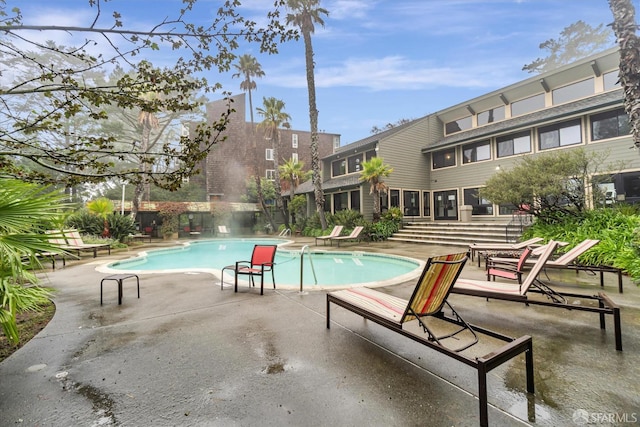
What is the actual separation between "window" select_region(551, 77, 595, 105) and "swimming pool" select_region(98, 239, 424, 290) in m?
13.9

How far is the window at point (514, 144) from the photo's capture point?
15.8 metres

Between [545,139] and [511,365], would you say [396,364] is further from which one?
[545,139]

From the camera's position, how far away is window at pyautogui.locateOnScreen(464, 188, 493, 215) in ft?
55.7

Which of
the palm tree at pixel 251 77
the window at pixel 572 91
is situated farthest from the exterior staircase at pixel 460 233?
the palm tree at pixel 251 77

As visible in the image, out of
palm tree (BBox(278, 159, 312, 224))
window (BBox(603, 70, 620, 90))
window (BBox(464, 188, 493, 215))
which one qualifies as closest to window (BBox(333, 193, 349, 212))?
palm tree (BBox(278, 159, 312, 224))

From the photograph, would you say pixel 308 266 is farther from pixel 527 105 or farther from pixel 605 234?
pixel 527 105

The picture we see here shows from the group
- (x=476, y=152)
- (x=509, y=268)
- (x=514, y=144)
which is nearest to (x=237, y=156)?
(x=476, y=152)

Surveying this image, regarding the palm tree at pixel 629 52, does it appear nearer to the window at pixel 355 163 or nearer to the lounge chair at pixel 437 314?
the lounge chair at pixel 437 314

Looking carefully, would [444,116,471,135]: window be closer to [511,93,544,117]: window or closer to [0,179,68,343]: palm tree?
[511,93,544,117]: window

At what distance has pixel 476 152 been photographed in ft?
59.2

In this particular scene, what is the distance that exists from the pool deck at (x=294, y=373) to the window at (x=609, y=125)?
42.0 feet

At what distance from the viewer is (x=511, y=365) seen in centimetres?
269

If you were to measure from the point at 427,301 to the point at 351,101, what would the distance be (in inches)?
1290

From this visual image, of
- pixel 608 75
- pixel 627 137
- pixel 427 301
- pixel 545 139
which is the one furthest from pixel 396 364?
pixel 608 75
